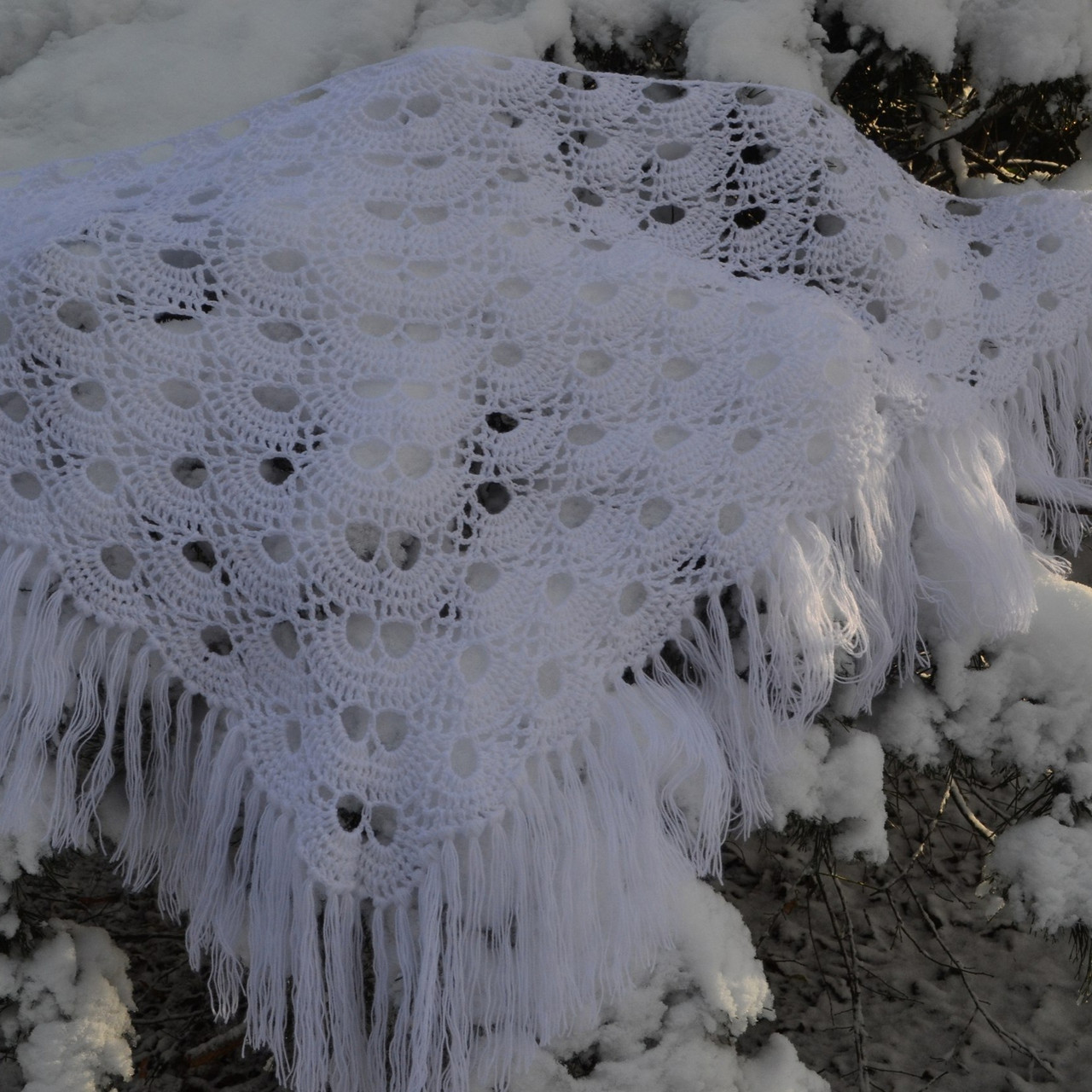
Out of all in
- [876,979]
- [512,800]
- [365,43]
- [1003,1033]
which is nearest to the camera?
[512,800]

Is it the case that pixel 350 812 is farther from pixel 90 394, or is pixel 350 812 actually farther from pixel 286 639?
pixel 90 394

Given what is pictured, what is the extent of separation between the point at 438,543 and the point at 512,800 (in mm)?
200

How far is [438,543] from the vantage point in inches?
30.7

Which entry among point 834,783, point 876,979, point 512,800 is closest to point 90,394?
point 512,800

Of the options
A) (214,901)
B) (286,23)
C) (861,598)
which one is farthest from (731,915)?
(286,23)

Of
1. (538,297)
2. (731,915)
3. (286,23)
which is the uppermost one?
(286,23)

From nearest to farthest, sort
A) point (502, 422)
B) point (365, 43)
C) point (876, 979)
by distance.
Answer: point (502, 422), point (365, 43), point (876, 979)

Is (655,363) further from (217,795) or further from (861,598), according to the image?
(217,795)

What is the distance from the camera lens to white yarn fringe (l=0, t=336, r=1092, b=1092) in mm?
719

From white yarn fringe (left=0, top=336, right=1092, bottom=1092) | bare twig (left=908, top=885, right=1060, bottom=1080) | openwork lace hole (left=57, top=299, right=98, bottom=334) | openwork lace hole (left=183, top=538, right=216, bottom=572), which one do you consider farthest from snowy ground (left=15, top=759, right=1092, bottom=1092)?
openwork lace hole (left=57, top=299, right=98, bottom=334)

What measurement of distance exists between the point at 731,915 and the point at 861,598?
28cm

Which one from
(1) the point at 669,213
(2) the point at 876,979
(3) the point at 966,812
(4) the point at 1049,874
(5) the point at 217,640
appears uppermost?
(1) the point at 669,213

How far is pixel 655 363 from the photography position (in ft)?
2.75

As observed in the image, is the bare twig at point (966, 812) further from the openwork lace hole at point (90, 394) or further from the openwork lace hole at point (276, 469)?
the openwork lace hole at point (90, 394)
